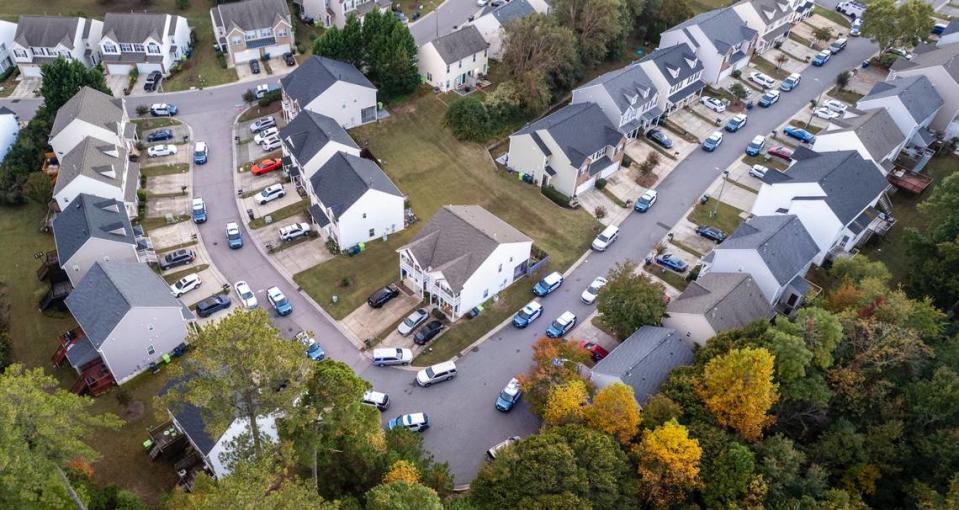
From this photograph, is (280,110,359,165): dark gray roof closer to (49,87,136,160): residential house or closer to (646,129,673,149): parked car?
(49,87,136,160): residential house

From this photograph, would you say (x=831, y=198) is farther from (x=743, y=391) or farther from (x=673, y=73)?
(x=743, y=391)

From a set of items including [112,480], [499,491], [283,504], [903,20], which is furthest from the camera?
[903,20]

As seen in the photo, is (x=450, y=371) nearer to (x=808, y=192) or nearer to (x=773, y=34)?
(x=808, y=192)

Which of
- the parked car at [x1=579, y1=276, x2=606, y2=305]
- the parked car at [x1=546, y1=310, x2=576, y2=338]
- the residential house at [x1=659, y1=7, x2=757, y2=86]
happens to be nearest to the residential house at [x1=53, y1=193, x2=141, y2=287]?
the parked car at [x1=546, y1=310, x2=576, y2=338]

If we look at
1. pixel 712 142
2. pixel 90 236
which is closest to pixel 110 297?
pixel 90 236

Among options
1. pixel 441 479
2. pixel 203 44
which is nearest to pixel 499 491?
pixel 441 479

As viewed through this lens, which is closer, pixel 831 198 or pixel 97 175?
pixel 831 198
